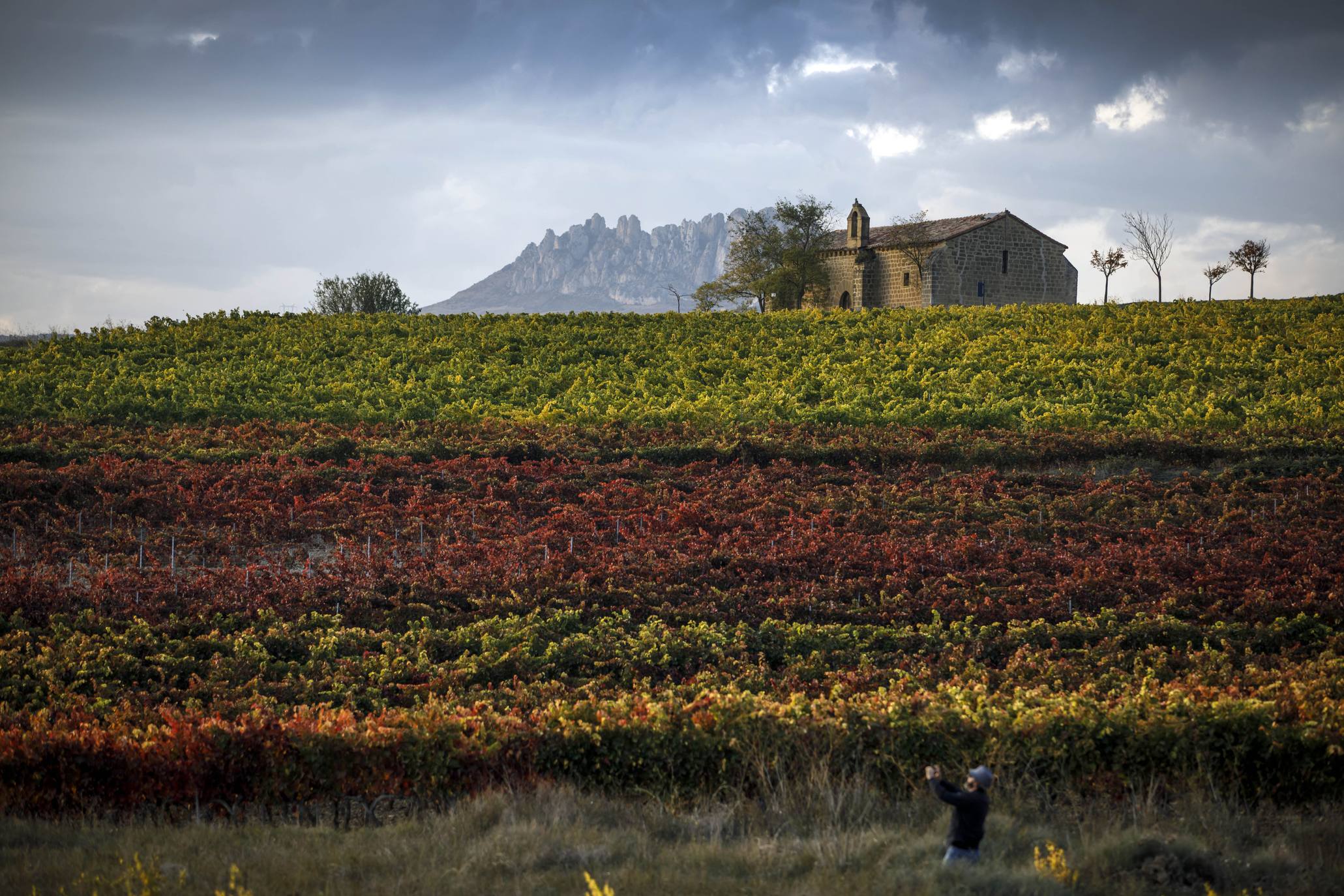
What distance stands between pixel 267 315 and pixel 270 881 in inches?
1672


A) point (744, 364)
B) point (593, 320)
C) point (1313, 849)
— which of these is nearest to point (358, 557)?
point (1313, 849)

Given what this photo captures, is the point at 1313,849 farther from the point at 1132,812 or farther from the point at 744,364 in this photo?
the point at 744,364

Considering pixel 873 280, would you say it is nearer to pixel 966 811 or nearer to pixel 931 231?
pixel 931 231

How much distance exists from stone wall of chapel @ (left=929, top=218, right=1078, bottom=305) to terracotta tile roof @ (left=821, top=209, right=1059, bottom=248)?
1.37 ft

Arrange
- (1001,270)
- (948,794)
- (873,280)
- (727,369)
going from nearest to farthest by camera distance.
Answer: (948,794)
(727,369)
(1001,270)
(873,280)

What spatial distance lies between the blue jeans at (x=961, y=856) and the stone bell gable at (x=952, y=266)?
5205 centimetres

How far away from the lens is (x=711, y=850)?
693 cm

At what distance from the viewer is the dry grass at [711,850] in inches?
255

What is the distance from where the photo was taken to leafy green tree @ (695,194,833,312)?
61344mm

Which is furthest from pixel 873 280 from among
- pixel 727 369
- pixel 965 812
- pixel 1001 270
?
pixel 965 812

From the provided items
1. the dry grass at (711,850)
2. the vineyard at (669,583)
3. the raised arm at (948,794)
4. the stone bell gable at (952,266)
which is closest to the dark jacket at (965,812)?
the raised arm at (948,794)

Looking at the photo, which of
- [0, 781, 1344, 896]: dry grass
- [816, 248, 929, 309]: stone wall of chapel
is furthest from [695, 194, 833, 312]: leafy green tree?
[0, 781, 1344, 896]: dry grass

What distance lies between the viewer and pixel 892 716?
827 centimetres

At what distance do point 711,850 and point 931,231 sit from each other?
56.6 meters
